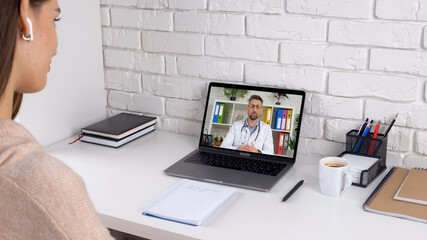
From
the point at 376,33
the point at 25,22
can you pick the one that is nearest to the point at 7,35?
the point at 25,22

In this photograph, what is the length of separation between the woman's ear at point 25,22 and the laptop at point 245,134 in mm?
733

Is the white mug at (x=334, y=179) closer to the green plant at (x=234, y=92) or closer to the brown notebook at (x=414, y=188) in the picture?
the brown notebook at (x=414, y=188)

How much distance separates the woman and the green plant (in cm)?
92

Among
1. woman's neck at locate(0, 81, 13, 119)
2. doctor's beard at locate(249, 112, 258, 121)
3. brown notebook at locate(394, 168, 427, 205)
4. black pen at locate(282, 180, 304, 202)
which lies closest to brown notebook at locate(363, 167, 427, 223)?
brown notebook at locate(394, 168, 427, 205)

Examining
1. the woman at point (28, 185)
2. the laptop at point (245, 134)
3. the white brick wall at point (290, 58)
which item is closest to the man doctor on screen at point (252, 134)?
the laptop at point (245, 134)

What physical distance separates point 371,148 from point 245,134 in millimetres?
373

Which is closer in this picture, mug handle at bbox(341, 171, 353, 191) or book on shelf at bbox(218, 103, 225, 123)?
mug handle at bbox(341, 171, 353, 191)

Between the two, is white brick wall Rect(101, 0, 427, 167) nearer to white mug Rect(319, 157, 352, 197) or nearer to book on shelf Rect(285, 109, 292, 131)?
book on shelf Rect(285, 109, 292, 131)

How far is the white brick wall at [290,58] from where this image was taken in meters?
1.45

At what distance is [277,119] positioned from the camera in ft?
5.13

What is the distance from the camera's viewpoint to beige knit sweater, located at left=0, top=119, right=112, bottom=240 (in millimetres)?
657

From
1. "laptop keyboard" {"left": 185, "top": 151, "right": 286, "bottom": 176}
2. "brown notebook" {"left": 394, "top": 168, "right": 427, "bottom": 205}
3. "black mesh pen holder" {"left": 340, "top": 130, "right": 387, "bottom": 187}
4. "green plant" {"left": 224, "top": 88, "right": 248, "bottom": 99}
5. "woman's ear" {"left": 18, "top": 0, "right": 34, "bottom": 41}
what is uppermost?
"woman's ear" {"left": 18, "top": 0, "right": 34, "bottom": 41}

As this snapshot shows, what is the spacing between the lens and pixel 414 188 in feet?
4.33

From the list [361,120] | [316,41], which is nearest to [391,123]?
[361,120]
